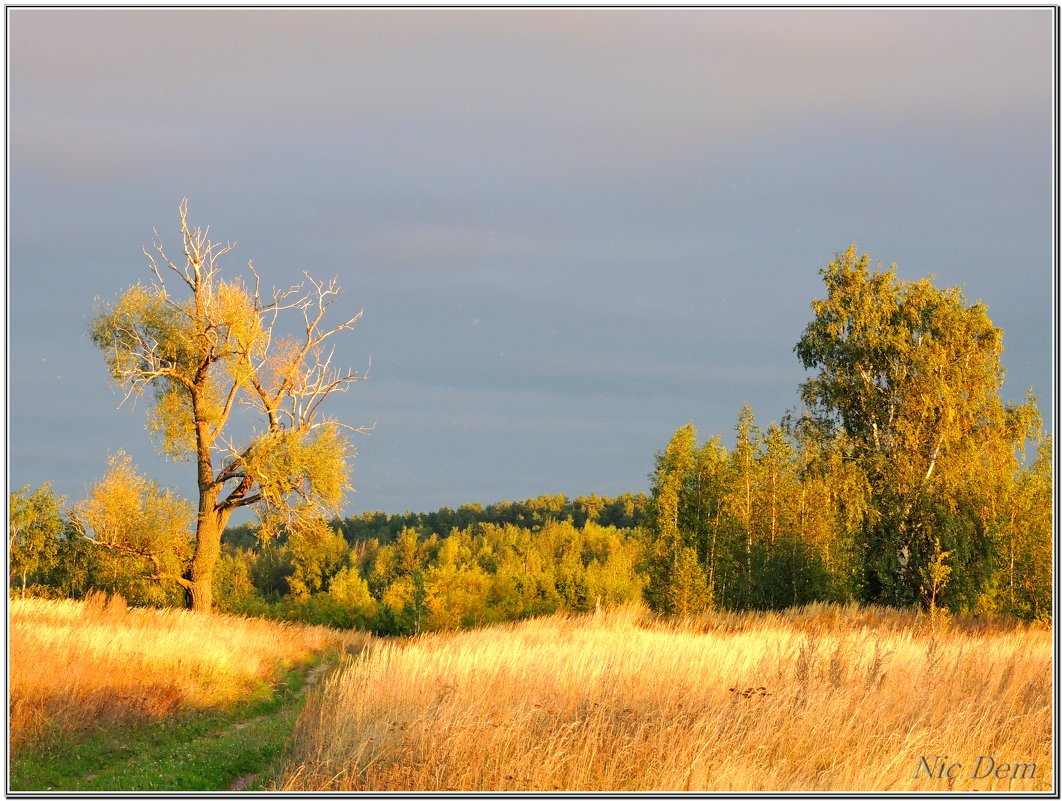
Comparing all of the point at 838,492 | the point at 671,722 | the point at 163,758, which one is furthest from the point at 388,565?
the point at 671,722

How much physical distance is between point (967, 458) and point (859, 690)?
81.0ft

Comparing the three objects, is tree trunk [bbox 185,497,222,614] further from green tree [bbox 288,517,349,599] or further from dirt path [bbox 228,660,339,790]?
green tree [bbox 288,517,349,599]

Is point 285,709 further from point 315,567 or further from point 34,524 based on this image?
point 315,567

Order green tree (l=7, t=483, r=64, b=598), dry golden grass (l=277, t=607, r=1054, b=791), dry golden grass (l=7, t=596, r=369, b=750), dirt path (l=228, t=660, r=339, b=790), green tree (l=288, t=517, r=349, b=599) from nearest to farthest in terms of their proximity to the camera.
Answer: dry golden grass (l=277, t=607, r=1054, b=791) → dirt path (l=228, t=660, r=339, b=790) → dry golden grass (l=7, t=596, r=369, b=750) → green tree (l=7, t=483, r=64, b=598) → green tree (l=288, t=517, r=349, b=599)

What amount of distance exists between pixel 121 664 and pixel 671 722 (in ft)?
29.5

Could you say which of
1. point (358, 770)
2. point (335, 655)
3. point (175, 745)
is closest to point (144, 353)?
point (335, 655)

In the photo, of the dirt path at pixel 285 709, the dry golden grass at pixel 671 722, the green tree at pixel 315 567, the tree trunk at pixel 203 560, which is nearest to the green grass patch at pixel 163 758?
the dirt path at pixel 285 709

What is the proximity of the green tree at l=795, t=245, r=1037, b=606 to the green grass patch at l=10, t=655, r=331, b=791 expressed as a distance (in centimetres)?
2445

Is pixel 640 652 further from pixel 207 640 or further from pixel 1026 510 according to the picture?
pixel 1026 510

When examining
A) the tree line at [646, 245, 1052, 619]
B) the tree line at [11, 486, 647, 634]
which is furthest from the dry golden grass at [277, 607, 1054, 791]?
the tree line at [646, 245, 1052, 619]

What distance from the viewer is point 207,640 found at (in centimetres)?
1772

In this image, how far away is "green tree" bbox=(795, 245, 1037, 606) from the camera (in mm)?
31328

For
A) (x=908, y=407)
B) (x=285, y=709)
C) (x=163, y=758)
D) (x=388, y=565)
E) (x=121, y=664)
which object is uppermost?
(x=908, y=407)

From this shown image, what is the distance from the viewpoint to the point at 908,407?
3222 centimetres
